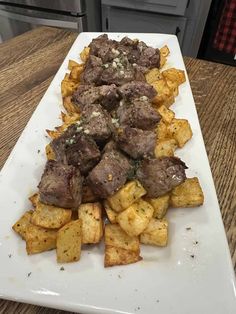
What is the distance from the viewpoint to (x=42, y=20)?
2840 millimetres

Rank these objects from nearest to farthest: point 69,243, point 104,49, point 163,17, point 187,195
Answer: point 69,243 → point 187,195 → point 104,49 → point 163,17

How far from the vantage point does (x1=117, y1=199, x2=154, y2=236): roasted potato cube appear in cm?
84

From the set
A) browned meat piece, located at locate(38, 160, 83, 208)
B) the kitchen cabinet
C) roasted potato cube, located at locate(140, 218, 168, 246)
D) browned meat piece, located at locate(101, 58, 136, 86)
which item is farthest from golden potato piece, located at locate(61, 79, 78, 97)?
the kitchen cabinet

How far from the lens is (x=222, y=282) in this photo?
30.4 inches

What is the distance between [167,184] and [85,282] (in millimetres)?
371

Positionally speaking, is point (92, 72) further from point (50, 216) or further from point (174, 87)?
point (50, 216)

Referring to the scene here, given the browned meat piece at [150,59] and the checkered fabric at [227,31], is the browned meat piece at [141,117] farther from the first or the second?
the checkered fabric at [227,31]

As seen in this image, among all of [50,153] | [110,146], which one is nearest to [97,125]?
[110,146]

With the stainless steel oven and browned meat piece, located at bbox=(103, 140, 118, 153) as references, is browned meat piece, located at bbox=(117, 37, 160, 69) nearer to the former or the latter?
browned meat piece, located at bbox=(103, 140, 118, 153)

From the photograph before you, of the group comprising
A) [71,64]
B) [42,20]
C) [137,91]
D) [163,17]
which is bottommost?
[42,20]

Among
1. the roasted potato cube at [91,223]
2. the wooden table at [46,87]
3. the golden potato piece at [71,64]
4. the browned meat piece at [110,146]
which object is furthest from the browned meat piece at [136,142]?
the golden potato piece at [71,64]

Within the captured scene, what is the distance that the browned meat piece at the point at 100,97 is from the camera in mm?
1297

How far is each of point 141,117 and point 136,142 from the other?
168 millimetres

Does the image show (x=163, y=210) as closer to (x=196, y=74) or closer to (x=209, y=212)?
(x=209, y=212)
